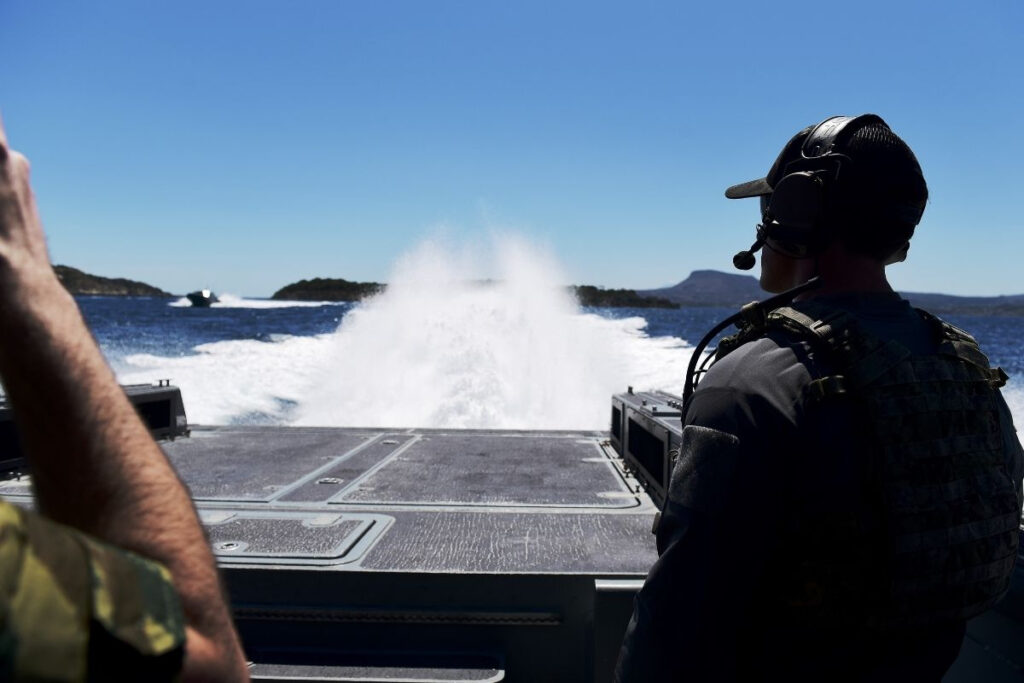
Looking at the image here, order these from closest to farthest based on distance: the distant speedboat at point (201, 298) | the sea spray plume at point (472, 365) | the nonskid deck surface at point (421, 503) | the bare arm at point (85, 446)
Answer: the bare arm at point (85, 446) → the nonskid deck surface at point (421, 503) → the sea spray plume at point (472, 365) → the distant speedboat at point (201, 298)

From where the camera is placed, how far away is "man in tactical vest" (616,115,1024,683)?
3.87ft

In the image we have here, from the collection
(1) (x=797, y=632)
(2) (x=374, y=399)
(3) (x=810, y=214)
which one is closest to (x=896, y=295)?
(3) (x=810, y=214)

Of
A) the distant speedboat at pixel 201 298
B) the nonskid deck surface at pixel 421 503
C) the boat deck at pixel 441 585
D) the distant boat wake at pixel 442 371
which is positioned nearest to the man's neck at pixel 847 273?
the boat deck at pixel 441 585

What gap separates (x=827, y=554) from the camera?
1.19 metres

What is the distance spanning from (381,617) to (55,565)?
2.11m

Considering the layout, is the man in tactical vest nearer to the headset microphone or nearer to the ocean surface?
the headset microphone

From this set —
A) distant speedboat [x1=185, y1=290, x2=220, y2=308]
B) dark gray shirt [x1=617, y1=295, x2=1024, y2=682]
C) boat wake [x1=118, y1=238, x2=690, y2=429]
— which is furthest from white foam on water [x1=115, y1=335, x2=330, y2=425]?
distant speedboat [x1=185, y1=290, x2=220, y2=308]

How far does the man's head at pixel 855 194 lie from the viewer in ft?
4.38

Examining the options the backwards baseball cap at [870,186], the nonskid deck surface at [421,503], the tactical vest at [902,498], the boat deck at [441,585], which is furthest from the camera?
the nonskid deck surface at [421,503]

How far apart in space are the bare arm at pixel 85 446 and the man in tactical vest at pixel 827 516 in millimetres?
792

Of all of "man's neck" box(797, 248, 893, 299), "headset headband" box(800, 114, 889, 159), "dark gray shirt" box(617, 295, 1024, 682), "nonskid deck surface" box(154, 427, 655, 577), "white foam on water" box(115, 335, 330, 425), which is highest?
"headset headband" box(800, 114, 889, 159)

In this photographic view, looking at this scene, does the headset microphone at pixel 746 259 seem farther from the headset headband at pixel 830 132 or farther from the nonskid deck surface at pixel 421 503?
the nonskid deck surface at pixel 421 503

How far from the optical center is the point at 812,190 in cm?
133

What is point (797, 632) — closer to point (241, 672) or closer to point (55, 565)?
point (241, 672)
